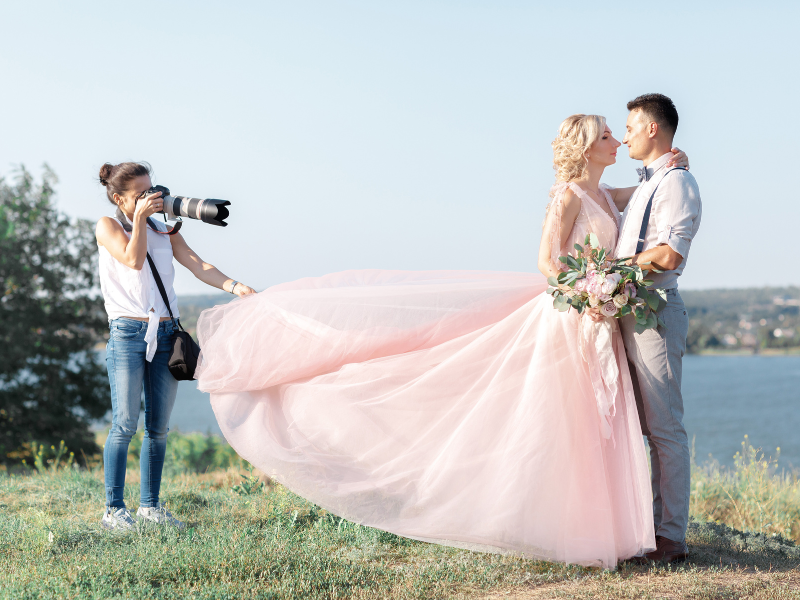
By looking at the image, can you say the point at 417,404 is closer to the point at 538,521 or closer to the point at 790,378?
the point at 538,521

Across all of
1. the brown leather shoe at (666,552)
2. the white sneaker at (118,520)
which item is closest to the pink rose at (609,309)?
the brown leather shoe at (666,552)

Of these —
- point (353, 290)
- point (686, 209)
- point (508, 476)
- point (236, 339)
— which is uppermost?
point (686, 209)

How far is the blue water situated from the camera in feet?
125

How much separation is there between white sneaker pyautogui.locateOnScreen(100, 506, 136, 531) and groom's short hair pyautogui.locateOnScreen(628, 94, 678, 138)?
4.13 metres

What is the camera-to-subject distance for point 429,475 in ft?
12.2

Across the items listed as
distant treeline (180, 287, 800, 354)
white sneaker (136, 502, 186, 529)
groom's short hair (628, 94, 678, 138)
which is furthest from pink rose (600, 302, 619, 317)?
distant treeline (180, 287, 800, 354)

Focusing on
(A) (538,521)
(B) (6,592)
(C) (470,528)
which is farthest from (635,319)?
(B) (6,592)

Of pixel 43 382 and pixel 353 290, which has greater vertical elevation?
pixel 353 290

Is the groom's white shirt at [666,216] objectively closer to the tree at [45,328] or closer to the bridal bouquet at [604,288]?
the bridal bouquet at [604,288]

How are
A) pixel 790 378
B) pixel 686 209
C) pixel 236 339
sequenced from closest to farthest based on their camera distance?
pixel 686 209 < pixel 236 339 < pixel 790 378

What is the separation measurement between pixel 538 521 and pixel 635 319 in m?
1.31

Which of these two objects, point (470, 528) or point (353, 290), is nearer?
point (470, 528)

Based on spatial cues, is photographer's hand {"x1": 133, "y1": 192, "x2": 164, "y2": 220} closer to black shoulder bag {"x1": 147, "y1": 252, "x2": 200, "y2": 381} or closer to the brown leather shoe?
black shoulder bag {"x1": 147, "y1": 252, "x2": 200, "y2": 381}

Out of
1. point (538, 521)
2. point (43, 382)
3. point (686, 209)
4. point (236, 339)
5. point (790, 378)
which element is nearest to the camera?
point (538, 521)
